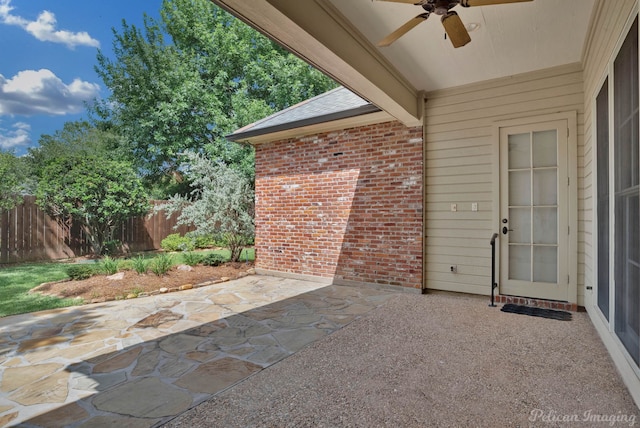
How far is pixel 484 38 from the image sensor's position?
337 cm

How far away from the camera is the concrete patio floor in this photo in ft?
6.16

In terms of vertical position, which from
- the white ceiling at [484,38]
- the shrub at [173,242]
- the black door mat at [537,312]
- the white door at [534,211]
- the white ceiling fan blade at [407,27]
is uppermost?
the white ceiling at [484,38]

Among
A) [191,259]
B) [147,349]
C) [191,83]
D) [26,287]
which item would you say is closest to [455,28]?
[147,349]

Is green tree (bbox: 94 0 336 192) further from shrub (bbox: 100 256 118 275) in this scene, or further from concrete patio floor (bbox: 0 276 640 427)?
concrete patio floor (bbox: 0 276 640 427)

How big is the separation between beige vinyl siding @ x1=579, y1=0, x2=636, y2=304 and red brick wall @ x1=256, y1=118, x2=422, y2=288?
191 cm

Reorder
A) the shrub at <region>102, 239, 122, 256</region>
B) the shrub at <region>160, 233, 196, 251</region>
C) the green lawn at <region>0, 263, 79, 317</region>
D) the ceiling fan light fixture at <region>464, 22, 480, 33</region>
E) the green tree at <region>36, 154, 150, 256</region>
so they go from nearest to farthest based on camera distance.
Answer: the ceiling fan light fixture at <region>464, 22, 480, 33</region>
the green lawn at <region>0, 263, 79, 317</region>
the green tree at <region>36, 154, 150, 256</region>
the shrub at <region>102, 239, 122, 256</region>
the shrub at <region>160, 233, 196, 251</region>

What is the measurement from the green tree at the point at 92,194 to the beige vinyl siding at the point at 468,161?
746 cm

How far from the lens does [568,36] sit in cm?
330

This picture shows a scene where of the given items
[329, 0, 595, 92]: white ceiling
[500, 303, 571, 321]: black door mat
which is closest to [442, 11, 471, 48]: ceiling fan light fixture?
[329, 0, 595, 92]: white ceiling

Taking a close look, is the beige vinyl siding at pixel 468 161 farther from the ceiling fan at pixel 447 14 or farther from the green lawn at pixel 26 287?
the green lawn at pixel 26 287

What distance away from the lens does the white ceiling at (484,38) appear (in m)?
2.86

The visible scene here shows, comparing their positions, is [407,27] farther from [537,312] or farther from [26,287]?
[26,287]

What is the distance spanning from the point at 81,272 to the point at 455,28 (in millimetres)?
6318

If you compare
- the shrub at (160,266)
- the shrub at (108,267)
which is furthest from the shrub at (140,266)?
the shrub at (108,267)
